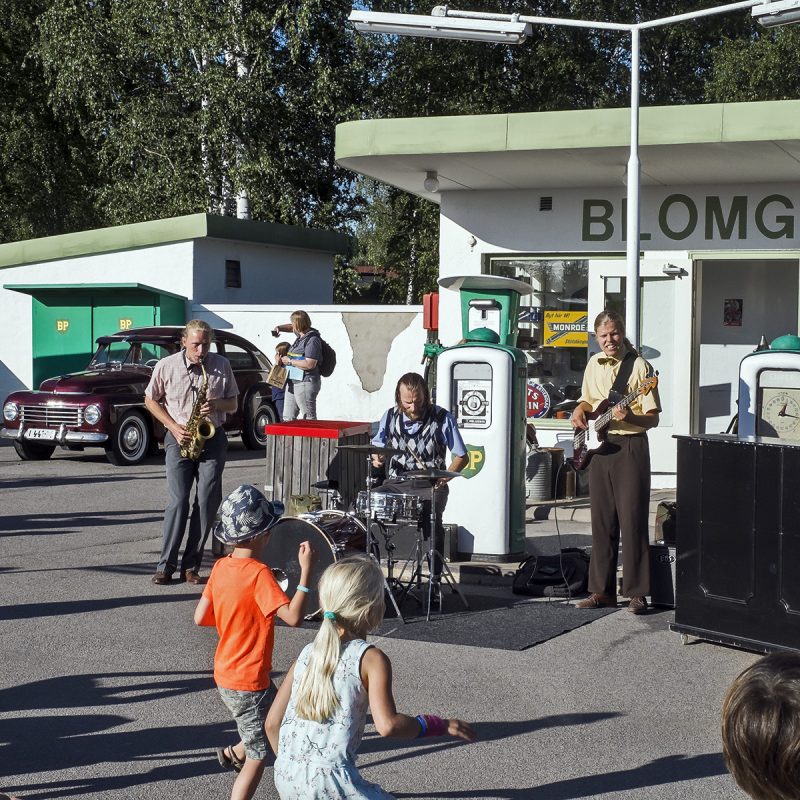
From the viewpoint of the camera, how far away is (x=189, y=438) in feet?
29.7

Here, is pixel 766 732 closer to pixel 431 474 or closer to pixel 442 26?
pixel 431 474

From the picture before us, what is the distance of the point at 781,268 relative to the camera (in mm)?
16641

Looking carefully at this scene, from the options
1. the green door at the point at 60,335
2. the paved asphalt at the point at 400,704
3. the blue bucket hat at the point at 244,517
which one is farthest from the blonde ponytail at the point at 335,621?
the green door at the point at 60,335

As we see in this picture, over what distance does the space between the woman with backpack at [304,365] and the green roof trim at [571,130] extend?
2.32 m

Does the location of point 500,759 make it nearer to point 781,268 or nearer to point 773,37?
point 781,268

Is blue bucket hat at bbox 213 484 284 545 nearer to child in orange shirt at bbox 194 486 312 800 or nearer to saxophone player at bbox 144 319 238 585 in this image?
child in orange shirt at bbox 194 486 312 800

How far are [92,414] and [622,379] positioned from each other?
9.53m

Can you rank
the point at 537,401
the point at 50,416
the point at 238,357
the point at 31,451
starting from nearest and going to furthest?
the point at 537,401 < the point at 50,416 < the point at 31,451 < the point at 238,357

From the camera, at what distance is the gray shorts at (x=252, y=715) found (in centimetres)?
445

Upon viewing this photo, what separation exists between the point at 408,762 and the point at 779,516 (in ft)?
8.62

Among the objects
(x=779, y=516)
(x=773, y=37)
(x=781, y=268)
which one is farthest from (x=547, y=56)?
(x=779, y=516)

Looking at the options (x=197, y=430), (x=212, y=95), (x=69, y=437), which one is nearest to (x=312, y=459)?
(x=197, y=430)

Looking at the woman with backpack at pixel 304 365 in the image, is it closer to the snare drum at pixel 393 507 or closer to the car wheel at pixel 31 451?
Result: the car wheel at pixel 31 451

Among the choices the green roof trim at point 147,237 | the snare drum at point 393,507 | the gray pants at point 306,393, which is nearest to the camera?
the snare drum at point 393,507
